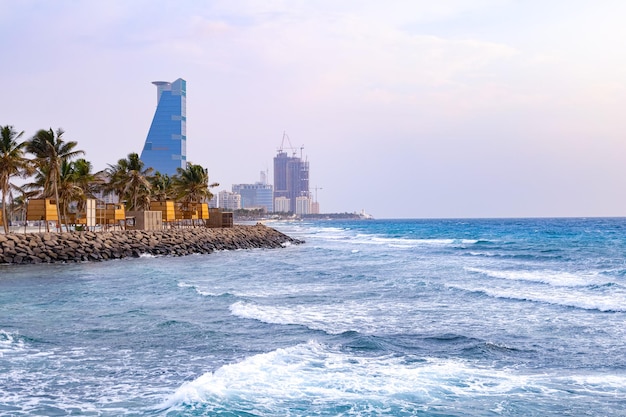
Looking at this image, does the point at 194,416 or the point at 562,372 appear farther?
the point at 562,372

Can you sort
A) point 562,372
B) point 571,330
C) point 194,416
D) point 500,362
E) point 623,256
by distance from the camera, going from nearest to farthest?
point 194,416, point 562,372, point 500,362, point 571,330, point 623,256

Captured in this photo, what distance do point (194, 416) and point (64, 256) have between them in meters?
30.4

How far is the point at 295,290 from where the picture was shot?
71.2 ft

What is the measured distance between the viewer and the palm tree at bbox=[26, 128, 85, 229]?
42188 mm

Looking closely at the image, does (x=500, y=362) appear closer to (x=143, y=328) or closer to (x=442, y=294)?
(x=143, y=328)

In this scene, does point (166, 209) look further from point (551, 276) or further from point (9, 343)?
point (9, 343)

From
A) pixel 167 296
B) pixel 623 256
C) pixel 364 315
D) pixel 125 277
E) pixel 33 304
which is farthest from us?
pixel 623 256

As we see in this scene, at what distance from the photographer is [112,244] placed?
40125 mm

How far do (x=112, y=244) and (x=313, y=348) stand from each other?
99.9ft

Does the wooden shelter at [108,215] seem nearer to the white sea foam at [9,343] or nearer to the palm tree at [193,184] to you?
the palm tree at [193,184]

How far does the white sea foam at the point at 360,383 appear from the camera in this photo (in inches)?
350

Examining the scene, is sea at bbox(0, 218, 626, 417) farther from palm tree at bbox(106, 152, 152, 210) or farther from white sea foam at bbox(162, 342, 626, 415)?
palm tree at bbox(106, 152, 152, 210)

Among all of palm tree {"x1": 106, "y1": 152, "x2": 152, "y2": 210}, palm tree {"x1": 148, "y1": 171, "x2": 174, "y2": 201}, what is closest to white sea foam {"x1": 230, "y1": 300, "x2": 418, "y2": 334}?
palm tree {"x1": 106, "y1": 152, "x2": 152, "y2": 210}

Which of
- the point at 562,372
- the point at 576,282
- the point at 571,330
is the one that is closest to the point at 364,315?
the point at 571,330
